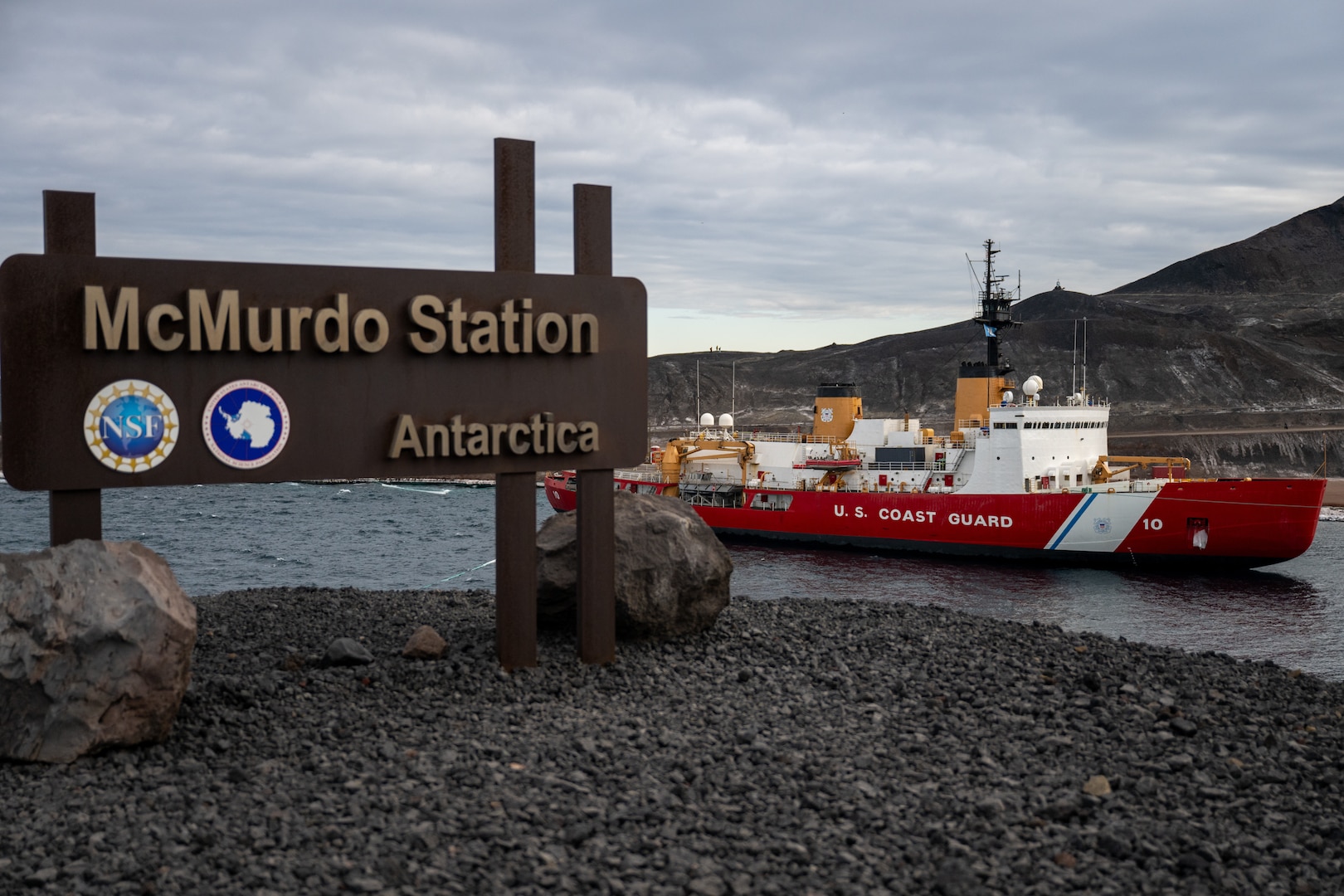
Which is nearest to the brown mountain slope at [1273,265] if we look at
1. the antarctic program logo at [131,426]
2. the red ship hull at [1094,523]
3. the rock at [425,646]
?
the red ship hull at [1094,523]

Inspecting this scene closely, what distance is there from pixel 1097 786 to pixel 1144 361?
10577cm

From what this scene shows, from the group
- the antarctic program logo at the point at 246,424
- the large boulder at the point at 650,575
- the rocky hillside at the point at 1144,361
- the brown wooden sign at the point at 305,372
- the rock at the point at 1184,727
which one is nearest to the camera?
the brown wooden sign at the point at 305,372

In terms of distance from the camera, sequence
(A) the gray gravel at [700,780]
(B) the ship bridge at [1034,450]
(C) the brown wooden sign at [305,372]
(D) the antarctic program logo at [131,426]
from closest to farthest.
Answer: (A) the gray gravel at [700,780]
(C) the brown wooden sign at [305,372]
(D) the antarctic program logo at [131,426]
(B) the ship bridge at [1034,450]

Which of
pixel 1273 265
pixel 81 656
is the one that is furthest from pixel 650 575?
pixel 1273 265

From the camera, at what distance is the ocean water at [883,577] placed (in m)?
22.5

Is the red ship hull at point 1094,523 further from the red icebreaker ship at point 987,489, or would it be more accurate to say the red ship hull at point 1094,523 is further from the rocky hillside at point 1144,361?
the rocky hillside at point 1144,361

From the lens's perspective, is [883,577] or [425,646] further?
[883,577]

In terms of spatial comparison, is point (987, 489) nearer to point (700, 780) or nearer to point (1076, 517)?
point (1076, 517)

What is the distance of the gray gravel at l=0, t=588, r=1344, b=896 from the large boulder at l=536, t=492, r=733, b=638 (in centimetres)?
37

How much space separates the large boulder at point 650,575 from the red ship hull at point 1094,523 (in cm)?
2194

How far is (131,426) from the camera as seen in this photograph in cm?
859

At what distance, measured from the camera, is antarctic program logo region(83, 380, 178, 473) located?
8.51 meters

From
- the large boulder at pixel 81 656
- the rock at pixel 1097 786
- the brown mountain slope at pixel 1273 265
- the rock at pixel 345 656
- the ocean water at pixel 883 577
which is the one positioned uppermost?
the brown mountain slope at pixel 1273 265

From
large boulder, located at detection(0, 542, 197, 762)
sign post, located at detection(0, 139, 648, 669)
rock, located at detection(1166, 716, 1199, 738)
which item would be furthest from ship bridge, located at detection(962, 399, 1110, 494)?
Result: large boulder, located at detection(0, 542, 197, 762)
